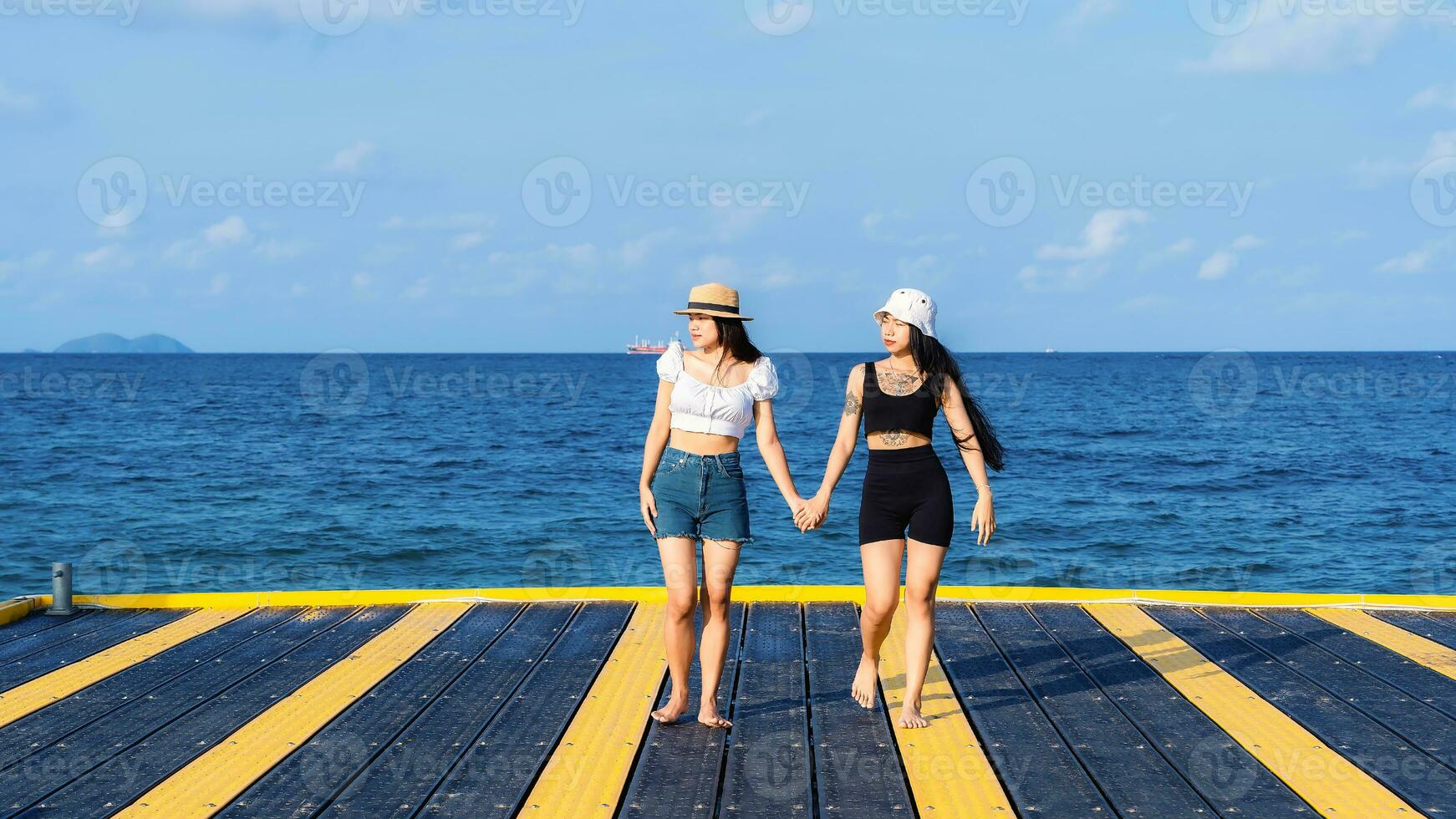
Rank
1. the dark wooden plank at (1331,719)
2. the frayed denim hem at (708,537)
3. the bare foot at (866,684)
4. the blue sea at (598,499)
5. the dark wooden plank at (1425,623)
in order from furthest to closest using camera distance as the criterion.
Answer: the blue sea at (598,499) < the dark wooden plank at (1425,623) < the bare foot at (866,684) < the frayed denim hem at (708,537) < the dark wooden plank at (1331,719)

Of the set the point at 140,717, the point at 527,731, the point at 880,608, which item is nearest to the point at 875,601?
the point at 880,608

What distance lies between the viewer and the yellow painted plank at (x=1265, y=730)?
4082mm

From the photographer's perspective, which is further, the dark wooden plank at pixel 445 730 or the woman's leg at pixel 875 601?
the woman's leg at pixel 875 601

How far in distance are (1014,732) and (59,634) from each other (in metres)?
5.41

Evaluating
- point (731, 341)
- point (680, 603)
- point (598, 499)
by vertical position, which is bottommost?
point (598, 499)

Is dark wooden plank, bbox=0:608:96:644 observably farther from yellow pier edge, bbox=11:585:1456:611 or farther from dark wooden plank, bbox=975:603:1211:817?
dark wooden plank, bbox=975:603:1211:817

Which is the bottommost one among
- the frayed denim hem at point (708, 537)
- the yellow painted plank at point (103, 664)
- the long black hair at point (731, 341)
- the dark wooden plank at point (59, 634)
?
the dark wooden plank at point (59, 634)

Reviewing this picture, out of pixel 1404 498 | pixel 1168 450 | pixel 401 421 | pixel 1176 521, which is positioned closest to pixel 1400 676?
pixel 1176 521

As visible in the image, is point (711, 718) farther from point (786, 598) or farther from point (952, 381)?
point (786, 598)

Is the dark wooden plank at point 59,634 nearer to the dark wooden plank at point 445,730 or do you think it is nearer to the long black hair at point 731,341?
the dark wooden plank at point 445,730

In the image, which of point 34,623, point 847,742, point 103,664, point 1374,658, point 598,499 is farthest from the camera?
point 598,499

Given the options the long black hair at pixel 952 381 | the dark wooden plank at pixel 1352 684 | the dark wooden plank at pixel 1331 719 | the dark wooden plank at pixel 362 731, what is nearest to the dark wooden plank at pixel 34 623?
the dark wooden plank at pixel 362 731

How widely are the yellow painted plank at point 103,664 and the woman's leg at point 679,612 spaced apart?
2877 millimetres

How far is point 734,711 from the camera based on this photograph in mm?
5188
